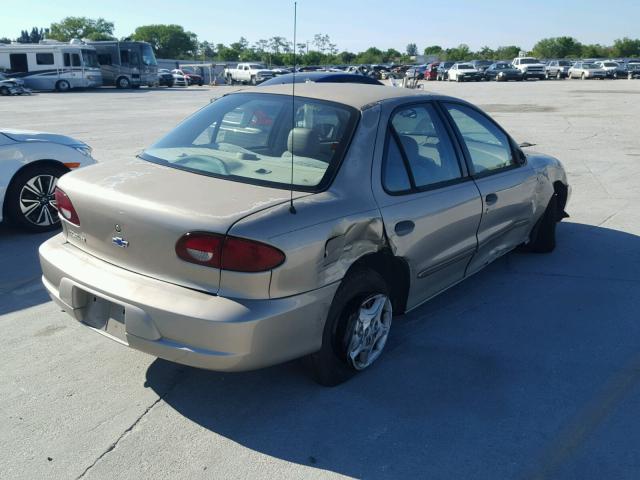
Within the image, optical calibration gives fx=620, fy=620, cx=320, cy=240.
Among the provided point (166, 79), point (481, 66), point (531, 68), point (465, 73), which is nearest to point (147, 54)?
point (166, 79)

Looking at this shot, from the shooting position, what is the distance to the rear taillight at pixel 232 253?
284 centimetres

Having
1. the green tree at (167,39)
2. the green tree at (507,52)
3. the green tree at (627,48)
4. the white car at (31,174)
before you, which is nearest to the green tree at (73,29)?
the green tree at (167,39)

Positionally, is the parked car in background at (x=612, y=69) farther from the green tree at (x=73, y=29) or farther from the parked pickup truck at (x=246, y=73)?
the green tree at (x=73, y=29)

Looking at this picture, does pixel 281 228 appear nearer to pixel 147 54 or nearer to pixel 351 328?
pixel 351 328

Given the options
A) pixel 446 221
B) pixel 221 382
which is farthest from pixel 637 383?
pixel 221 382

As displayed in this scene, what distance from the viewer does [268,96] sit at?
419 centimetres

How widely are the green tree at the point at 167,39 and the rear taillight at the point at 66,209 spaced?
144192 millimetres

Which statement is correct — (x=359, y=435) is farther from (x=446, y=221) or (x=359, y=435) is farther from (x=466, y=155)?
(x=466, y=155)

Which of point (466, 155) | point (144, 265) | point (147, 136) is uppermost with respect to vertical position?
point (466, 155)

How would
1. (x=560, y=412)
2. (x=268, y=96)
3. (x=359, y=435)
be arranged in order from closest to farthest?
(x=359, y=435) < (x=560, y=412) < (x=268, y=96)

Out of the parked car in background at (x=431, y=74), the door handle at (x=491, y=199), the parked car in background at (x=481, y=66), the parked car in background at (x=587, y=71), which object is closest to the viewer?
the door handle at (x=491, y=199)

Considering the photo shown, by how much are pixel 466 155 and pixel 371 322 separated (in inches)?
60.0

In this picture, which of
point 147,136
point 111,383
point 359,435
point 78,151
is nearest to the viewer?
point 359,435

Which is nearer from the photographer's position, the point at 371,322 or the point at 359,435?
the point at 359,435
